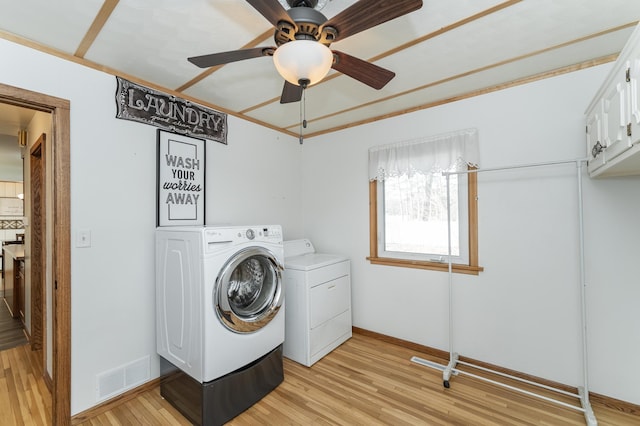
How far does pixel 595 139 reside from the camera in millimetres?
1680

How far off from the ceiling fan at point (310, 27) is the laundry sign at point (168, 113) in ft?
3.39

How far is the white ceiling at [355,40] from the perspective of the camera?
4.59ft

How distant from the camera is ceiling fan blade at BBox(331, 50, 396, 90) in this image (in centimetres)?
137

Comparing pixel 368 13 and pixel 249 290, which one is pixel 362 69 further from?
pixel 249 290

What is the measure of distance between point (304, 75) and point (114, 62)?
154cm

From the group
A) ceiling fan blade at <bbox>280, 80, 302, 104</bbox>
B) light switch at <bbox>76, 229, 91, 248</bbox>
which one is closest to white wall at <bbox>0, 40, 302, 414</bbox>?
light switch at <bbox>76, 229, 91, 248</bbox>

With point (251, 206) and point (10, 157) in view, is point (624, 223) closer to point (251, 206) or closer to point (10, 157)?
point (251, 206)

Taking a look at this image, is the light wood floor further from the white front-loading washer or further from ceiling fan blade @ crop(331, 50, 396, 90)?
ceiling fan blade @ crop(331, 50, 396, 90)

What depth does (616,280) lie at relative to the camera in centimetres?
184

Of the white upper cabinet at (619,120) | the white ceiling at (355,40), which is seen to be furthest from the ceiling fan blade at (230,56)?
the white upper cabinet at (619,120)

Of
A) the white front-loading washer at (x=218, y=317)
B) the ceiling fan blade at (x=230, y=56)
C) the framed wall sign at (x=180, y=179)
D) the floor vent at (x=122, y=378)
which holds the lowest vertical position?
the floor vent at (x=122, y=378)

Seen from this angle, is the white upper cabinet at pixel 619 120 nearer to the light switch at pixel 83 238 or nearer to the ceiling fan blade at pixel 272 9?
the ceiling fan blade at pixel 272 9

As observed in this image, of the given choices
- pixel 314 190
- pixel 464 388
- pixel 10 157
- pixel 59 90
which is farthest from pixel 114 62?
pixel 10 157

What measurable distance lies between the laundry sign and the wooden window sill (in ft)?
6.49
